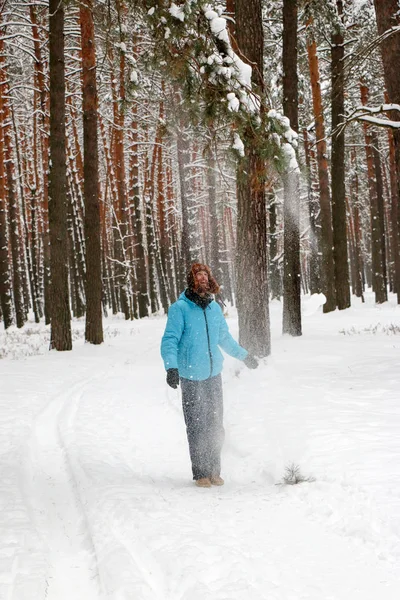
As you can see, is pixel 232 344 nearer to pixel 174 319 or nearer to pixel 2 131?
pixel 174 319

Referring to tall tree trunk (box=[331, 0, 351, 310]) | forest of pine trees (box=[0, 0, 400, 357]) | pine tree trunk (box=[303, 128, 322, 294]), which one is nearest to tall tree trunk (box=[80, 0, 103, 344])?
forest of pine trees (box=[0, 0, 400, 357])

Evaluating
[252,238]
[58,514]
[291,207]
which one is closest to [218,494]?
[58,514]

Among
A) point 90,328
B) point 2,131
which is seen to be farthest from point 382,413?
point 2,131

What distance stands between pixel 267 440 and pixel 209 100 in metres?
3.62

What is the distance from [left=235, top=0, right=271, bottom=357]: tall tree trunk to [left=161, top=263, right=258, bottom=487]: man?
3.09m

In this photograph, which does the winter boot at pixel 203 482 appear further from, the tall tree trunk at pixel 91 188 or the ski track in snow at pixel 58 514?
the tall tree trunk at pixel 91 188

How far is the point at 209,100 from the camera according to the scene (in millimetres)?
5332

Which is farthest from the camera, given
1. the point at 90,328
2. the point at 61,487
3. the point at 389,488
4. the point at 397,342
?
the point at 90,328

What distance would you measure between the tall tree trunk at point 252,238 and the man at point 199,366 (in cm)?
309

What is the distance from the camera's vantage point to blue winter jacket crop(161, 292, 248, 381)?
4.48 meters

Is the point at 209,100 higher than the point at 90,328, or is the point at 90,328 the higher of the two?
the point at 209,100

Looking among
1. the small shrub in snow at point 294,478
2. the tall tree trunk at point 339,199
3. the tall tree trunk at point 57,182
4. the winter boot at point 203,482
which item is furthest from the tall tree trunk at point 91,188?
the small shrub in snow at point 294,478

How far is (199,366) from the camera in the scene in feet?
14.9

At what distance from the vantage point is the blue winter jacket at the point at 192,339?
14.7ft
